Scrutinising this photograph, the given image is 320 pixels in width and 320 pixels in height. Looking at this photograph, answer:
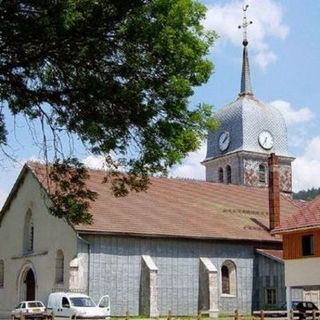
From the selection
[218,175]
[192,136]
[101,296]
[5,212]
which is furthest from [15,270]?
[192,136]

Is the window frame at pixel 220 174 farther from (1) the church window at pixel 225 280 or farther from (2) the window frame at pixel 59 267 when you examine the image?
(2) the window frame at pixel 59 267

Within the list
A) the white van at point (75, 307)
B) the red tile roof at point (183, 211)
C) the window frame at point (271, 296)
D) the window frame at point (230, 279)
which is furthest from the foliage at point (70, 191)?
the window frame at point (271, 296)

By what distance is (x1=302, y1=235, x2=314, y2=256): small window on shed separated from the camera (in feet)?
124

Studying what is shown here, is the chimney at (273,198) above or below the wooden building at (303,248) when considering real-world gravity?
above

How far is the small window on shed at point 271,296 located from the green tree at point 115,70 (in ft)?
113

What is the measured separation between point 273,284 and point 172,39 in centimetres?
3638

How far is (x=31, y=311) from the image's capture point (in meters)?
37.5

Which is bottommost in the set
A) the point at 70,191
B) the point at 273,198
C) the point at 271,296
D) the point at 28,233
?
the point at 271,296

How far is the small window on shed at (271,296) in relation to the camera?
4757 cm

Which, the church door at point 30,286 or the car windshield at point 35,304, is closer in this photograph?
the car windshield at point 35,304

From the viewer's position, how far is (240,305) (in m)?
47.0

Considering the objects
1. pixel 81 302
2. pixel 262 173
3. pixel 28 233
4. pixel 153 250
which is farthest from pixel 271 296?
pixel 262 173

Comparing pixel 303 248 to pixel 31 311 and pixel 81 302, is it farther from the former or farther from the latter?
pixel 31 311

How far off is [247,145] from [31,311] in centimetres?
3946
